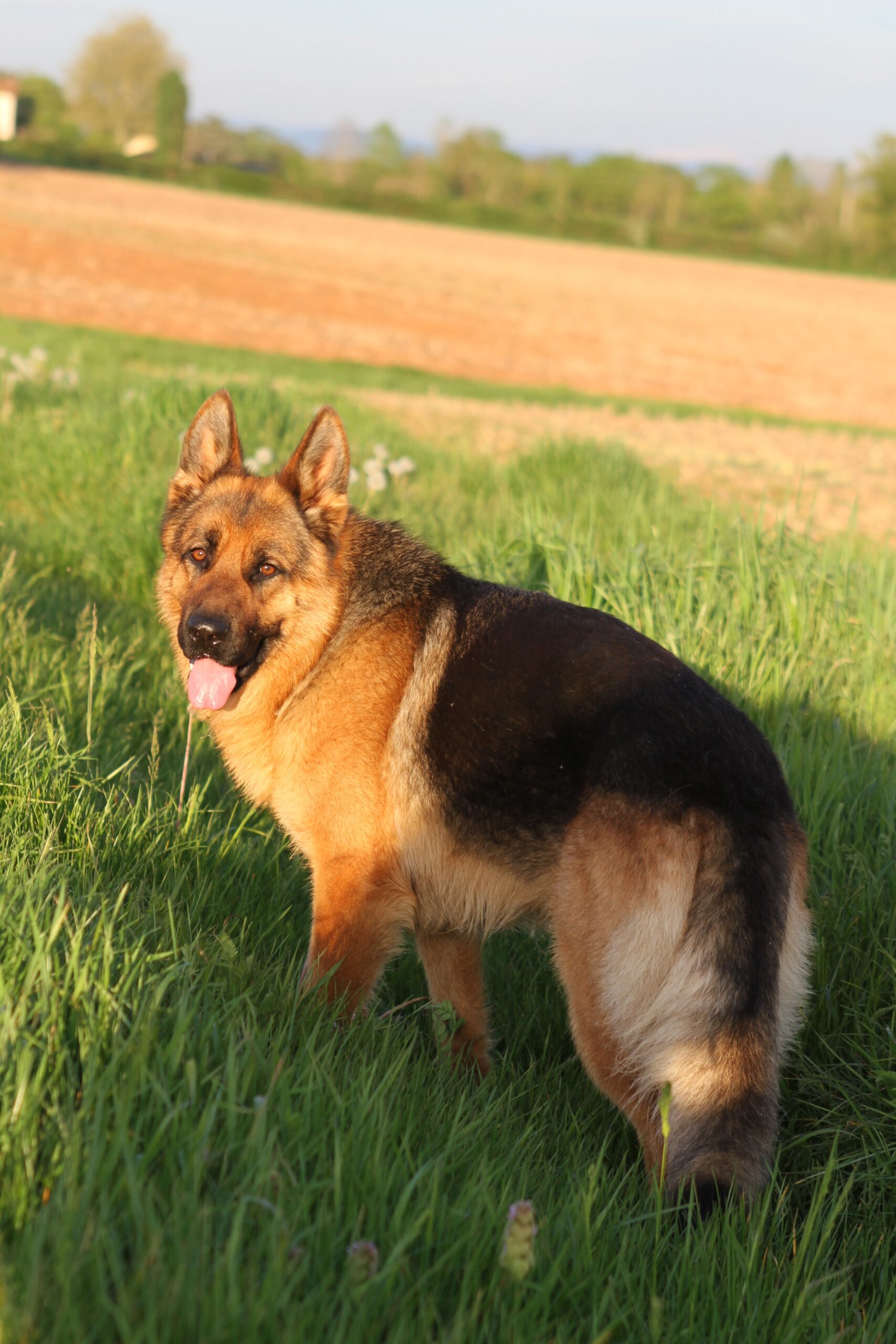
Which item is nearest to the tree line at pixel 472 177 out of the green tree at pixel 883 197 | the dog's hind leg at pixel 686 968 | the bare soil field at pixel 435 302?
the green tree at pixel 883 197

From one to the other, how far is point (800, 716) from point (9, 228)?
40592 millimetres

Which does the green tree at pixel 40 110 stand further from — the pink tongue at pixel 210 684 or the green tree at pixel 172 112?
the pink tongue at pixel 210 684

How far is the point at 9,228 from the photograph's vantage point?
37.4 metres

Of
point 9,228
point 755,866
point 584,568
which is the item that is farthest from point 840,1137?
point 9,228

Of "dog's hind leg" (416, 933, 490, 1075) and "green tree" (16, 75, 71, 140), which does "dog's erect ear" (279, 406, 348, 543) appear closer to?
"dog's hind leg" (416, 933, 490, 1075)

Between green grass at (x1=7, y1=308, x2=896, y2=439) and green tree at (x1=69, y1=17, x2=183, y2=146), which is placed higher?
green tree at (x1=69, y1=17, x2=183, y2=146)

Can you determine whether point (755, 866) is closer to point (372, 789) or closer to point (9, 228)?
point (372, 789)

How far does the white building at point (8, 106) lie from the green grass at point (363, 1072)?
3524 inches

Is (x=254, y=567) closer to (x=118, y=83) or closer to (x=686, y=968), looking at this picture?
(x=686, y=968)

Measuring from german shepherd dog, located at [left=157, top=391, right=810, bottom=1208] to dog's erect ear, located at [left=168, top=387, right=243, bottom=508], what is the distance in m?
0.01

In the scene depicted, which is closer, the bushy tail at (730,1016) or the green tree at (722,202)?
the bushy tail at (730,1016)

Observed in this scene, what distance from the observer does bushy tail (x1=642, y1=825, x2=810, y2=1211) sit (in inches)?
96.7

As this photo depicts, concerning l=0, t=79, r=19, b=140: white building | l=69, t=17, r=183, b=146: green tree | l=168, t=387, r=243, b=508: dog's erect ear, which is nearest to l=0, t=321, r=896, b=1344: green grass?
l=168, t=387, r=243, b=508: dog's erect ear

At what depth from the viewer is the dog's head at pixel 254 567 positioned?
3.51 meters
